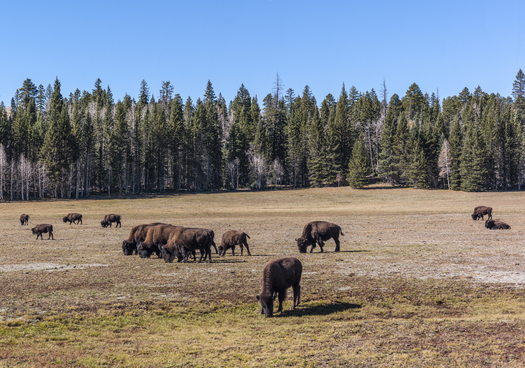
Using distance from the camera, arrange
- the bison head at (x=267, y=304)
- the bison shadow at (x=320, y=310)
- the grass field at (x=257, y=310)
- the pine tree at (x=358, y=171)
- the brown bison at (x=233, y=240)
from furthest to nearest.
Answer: the pine tree at (x=358, y=171), the brown bison at (x=233, y=240), the bison shadow at (x=320, y=310), the bison head at (x=267, y=304), the grass field at (x=257, y=310)

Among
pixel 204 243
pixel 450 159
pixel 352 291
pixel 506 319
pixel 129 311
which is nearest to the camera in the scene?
pixel 506 319

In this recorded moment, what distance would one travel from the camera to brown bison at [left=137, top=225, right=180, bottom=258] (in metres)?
22.8

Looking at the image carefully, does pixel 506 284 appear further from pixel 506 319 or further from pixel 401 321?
pixel 401 321

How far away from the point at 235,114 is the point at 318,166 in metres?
41.8

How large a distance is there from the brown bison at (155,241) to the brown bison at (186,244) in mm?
1419

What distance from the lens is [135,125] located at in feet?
323

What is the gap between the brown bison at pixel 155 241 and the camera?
22.8 m

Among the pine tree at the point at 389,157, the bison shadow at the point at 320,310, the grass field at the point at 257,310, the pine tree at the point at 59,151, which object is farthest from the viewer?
the pine tree at the point at 389,157

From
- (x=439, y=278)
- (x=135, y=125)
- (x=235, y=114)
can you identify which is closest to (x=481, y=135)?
(x=235, y=114)

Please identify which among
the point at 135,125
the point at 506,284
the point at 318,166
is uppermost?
the point at 135,125

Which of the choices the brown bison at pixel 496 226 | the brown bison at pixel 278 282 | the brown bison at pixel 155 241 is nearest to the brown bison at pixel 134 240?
the brown bison at pixel 155 241

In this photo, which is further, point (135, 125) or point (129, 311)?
point (135, 125)

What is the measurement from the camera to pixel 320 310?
12.3 meters

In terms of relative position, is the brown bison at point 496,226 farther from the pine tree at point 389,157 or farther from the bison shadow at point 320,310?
the pine tree at point 389,157
